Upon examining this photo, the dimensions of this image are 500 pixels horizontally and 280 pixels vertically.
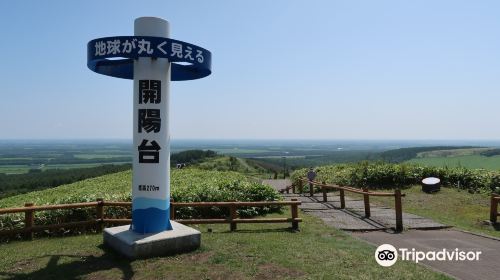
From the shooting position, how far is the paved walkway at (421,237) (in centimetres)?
829

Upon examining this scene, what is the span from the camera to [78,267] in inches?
312

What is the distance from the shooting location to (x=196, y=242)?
9047 mm

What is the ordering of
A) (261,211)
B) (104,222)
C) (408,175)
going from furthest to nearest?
A: (408,175), (261,211), (104,222)

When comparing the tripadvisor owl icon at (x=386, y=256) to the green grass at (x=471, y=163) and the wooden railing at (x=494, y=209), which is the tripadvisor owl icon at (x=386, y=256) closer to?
the wooden railing at (x=494, y=209)

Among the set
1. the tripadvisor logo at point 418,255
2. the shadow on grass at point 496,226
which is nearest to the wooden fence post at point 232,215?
the tripadvisor logo at point 418,255

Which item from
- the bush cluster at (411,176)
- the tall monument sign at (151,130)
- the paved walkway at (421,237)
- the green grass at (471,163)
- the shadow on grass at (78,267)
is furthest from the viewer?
the green grass at (471,163)

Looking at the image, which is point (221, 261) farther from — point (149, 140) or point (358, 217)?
point (358, 217)

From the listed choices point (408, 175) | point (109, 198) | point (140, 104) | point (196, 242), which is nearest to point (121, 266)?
point (196, 242)

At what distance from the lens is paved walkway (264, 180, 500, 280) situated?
27.2 ft

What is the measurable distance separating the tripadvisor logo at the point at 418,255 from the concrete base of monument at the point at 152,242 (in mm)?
4026

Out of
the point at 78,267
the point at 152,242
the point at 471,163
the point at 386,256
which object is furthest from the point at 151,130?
the point at 471,163

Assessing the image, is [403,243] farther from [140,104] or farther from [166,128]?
[140,104]

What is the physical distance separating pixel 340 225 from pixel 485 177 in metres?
12.9

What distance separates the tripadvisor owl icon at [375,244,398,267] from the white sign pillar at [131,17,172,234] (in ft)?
15.6
